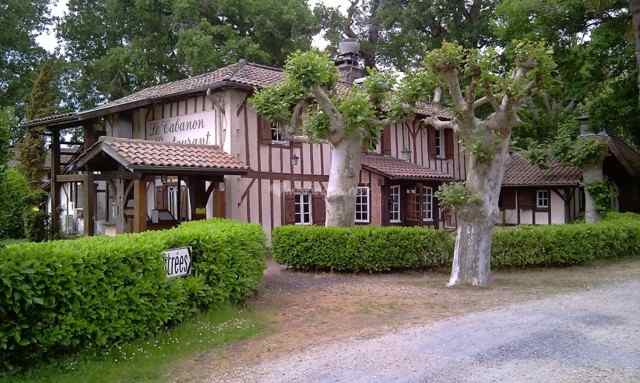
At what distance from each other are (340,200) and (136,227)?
15.7 ft

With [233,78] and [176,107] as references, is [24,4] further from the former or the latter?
[233,78]

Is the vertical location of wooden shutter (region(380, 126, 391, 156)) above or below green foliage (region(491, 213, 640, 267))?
above

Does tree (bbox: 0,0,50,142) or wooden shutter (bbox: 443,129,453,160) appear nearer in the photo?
wooden shutter (bbox: 443,129,453,160)

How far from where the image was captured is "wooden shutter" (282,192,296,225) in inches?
665

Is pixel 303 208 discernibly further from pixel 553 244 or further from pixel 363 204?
pixel 553 244

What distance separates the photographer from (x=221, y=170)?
14375 mm

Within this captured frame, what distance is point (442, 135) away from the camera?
23703 mm

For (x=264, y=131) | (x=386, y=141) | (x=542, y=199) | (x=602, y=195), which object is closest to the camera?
(x=264, y=131)

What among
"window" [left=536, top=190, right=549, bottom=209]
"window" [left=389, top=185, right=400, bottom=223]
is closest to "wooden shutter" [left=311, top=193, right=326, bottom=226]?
"window" [left=389, top=185, right=400, bottom=223]

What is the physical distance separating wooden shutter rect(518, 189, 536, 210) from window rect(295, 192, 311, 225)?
9.74 metres

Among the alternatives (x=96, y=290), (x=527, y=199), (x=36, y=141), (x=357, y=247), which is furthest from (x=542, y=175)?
(x=96, y=290)

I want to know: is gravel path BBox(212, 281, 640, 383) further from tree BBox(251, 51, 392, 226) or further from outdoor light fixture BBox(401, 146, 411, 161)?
outdoor light fixture BBox(401, 146, 411, 161)

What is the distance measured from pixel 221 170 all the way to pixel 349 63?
11059 mm

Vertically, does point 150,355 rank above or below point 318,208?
below
